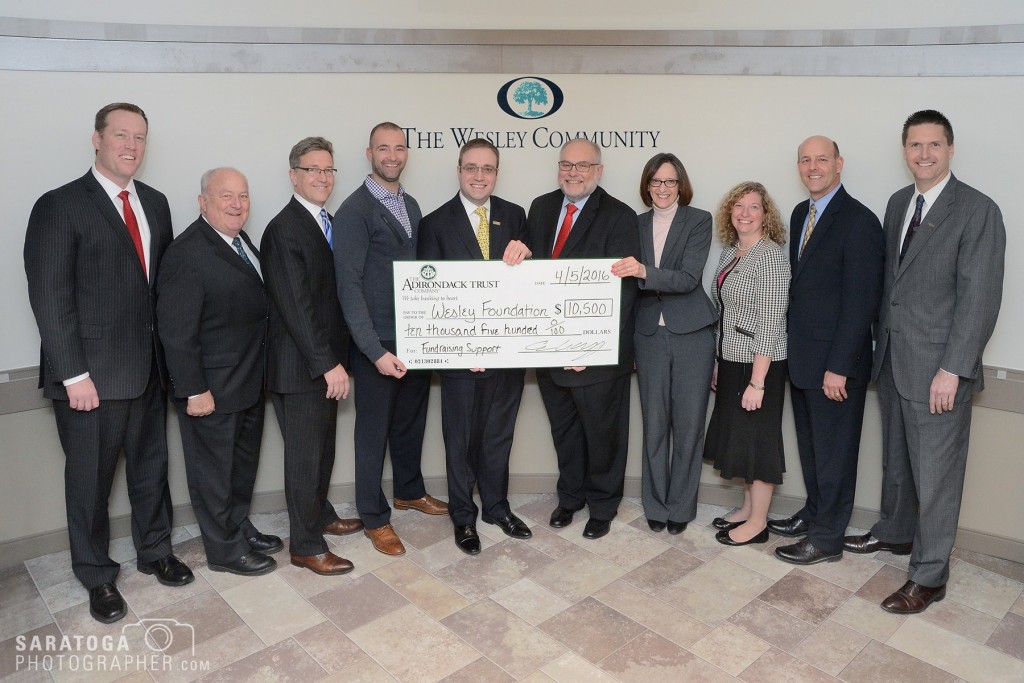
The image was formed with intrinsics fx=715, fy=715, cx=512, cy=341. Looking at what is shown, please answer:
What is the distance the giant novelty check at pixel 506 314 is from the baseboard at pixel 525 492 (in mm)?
1070

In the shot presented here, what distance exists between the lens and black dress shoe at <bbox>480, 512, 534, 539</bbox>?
352cm

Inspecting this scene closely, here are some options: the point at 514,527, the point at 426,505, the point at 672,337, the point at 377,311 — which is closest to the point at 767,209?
the point at 672,337

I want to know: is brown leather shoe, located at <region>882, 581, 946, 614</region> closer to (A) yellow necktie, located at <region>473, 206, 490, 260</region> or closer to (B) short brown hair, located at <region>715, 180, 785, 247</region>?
(B) short brown hair, located at <region>715, 180, 785, 247</region>

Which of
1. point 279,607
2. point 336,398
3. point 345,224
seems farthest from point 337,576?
point 345,224

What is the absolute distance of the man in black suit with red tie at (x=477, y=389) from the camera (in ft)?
10.4

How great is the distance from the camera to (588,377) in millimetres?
3354

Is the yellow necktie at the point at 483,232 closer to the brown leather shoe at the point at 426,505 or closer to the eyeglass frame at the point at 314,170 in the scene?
the eyeglass frame at the point at 314,170

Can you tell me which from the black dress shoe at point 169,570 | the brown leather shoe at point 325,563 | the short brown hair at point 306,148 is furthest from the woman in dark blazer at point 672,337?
the black dress shoe at point 169,570

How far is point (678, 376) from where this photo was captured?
11.2ft

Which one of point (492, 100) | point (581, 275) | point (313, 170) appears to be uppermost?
point (492, 100)

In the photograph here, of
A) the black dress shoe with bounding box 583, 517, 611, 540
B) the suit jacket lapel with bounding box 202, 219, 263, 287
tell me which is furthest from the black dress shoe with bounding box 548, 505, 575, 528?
the suit jacket lapel with bounding box 202, 219, 263, 287

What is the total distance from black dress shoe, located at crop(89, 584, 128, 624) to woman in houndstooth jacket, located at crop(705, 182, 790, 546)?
2.67 m

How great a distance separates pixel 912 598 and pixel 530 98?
2.87 m

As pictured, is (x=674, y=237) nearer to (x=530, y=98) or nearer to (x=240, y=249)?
(x=530, y=98)
